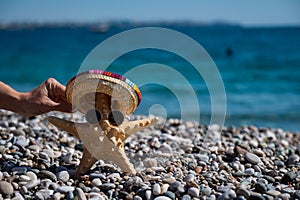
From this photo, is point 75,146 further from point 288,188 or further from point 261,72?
point 261,72

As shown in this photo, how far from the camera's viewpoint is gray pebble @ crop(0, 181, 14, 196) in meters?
3.17

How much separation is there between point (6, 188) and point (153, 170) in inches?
45.8

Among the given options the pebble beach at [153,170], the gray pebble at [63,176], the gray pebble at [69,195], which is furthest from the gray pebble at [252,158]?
the gray pebble at [69,195]

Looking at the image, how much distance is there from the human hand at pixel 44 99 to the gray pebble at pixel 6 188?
2.29ft

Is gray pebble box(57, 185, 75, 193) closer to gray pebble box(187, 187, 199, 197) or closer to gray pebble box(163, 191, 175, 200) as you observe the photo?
gray pebble box(163, 191, 175, 200)

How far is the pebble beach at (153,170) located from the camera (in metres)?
3.23

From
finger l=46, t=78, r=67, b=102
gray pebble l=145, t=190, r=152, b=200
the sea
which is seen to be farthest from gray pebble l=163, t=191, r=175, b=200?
the sea

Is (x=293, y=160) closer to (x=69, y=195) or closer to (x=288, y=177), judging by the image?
(x=288, y=177)

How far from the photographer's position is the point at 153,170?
3779 mm

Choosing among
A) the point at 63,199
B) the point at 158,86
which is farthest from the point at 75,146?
the point at 158,86

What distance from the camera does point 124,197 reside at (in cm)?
322

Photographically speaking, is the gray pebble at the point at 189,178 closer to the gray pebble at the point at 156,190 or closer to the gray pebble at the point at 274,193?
the gray pebble at the point at 156,190

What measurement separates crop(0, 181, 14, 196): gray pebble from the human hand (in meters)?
0.70

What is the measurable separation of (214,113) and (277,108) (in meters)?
1.83
